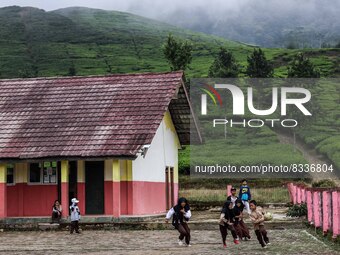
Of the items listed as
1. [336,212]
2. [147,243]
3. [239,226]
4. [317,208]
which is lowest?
[147,243]

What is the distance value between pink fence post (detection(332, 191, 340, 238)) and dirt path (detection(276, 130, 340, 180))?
36.9m

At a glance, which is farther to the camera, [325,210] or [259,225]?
[325,210]

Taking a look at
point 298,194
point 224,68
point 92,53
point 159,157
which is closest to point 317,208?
point 298,194

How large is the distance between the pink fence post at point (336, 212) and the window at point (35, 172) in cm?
1464

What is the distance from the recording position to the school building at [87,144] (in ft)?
94.8

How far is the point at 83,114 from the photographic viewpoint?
3088cm

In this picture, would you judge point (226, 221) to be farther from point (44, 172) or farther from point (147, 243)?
point (44, 172)

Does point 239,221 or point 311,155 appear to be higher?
point 311,155

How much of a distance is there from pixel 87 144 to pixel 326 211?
11.0 metres

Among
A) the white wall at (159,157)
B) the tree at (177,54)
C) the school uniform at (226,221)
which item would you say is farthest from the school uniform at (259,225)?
the tree at (177,54)

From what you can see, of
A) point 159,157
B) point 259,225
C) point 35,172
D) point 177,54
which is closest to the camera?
point 259,225

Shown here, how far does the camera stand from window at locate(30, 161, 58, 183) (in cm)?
3083

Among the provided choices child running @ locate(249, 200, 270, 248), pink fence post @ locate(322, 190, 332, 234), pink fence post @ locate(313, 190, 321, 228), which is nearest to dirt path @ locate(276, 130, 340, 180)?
pink fence post @ locate(313, 190, 321, 228)

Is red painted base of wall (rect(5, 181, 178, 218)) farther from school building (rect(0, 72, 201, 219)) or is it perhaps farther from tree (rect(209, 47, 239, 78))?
tree (rect(209, 47, 239, 78))
